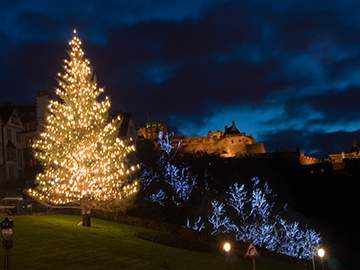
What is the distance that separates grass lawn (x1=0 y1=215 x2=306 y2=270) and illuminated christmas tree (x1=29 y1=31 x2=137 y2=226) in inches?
88.2

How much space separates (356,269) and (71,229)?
3754 centimetres

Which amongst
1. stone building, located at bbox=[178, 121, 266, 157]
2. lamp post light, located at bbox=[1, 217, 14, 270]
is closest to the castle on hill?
stone building, located at bbox=[178, 121, 266, 157]

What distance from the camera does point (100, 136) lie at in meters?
25.4

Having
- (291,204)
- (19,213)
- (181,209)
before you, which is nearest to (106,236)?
(19,213)

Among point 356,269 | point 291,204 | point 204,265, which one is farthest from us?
point 291,204

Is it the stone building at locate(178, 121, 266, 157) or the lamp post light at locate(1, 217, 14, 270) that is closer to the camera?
the lamp post light at locate(1, 217, 14, 270)

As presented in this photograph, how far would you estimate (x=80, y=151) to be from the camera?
25.3 metres

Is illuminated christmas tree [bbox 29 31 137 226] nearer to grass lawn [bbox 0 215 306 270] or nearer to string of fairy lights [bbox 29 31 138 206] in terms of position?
string of fairy lights [bbox 29 31 138 206]

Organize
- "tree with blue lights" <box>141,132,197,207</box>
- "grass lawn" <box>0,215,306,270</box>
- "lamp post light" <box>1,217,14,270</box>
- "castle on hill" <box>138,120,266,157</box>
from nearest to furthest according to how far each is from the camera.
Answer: "lamp post light" <box>1,217,14,270</box> < "grass lawn" <box>0,215,306,270</box> < "tree with blue lights" <box>141,132,197,207</box> < "castle on hill" <box>138,120,266,157</box>

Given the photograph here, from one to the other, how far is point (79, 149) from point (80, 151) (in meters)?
0.15

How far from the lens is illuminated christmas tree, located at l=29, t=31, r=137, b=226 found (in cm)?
2491

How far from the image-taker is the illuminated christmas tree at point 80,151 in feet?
81.7

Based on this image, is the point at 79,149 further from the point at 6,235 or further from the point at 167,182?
the point at 167,182

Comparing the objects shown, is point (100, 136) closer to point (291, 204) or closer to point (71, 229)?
point (71, 229)
